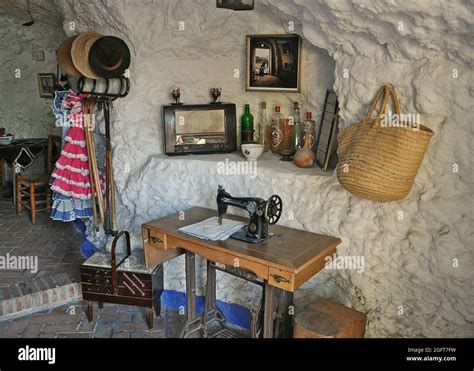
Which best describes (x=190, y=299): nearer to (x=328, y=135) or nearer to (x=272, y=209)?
(x=272, y=209)

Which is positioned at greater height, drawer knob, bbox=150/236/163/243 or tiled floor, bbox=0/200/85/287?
drawer knob, bbox=150/236/163/243

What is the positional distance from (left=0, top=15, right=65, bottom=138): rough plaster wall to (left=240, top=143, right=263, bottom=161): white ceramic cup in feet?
12.4

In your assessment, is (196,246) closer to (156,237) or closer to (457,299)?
(156,237)

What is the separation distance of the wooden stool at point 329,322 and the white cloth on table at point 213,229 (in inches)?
21.8

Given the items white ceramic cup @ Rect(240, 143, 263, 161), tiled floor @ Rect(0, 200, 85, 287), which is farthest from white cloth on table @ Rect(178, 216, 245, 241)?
tiled floor @ Rect(0, 200, 85, 287)

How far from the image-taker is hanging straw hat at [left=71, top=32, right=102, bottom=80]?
3.02 metres

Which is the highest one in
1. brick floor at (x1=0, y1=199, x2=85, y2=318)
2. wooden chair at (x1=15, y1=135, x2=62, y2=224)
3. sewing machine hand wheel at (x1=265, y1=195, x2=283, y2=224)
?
sewing machine hand wheel at (x1=265, y1=195, x2=283, y2=224)

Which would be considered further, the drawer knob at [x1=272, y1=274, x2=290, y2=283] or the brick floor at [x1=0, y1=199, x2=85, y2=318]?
the brick floor at [x1=0, y1=199, x2=85, y2=318]

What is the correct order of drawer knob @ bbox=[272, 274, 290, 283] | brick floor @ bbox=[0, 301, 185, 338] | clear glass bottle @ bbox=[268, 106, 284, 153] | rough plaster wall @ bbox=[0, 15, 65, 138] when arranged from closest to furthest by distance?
drawer knob @ bbox=[272, 274, 290, 283] → brick floor @ bbox=[0, 301, 185, 338] → clear glass bottle @ bbox=[268, 106, 284, 153] → rough plaster wall @ bbox=[0, 15, 65, 138]

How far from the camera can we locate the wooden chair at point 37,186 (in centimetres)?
470

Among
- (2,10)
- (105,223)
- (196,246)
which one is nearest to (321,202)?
(196,246)

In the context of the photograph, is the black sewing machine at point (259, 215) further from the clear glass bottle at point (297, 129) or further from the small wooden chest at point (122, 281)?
the small wooden chest at point (122, 281)

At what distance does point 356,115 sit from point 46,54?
4.72 m

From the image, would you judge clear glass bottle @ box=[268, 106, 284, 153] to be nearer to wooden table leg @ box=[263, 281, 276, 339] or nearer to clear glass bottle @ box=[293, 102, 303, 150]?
clear glass bottle @ box=[293, 102, 303, 150]
